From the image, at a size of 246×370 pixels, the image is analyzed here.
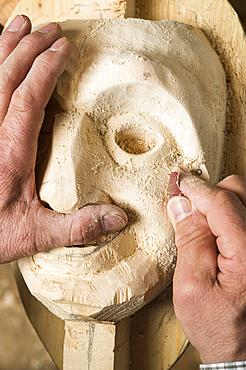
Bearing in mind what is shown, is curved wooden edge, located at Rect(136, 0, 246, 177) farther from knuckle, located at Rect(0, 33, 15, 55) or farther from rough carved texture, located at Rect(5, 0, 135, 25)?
knuckle, located at Rect(0, 33, 15, 55)

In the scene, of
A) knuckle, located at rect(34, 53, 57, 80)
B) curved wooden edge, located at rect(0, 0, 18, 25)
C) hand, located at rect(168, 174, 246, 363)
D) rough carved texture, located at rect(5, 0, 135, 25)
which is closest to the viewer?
hand, located at rect(168, 174, 246, 363)

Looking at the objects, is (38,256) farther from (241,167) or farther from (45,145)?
(241,167)

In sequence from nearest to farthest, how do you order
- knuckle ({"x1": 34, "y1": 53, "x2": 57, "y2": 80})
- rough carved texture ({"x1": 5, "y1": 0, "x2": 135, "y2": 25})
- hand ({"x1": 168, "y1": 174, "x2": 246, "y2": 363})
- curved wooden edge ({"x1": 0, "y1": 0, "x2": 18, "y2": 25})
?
hand ({"x1": 168, "y1": 174, "x2": 246, "y2": 363}) → knuckle ({"x1": 34, "y1": 53, "x2": 57, "y2": 80}) → rough carved texture ({"x1": 5, "y1": 0, "x2": 135, "y2": 25}) → curved wooden edge ({"x1": 0, "y1": 0, "x2": 18, "y2": 25})

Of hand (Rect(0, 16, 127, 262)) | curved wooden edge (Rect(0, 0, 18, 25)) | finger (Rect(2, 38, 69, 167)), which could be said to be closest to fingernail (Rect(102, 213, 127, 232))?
hand (Rect(0, 16, 127, 262))

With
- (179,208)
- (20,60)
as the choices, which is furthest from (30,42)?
(179,208)

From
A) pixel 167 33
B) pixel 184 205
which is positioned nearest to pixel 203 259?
pixel 184 205

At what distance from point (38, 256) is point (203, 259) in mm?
208

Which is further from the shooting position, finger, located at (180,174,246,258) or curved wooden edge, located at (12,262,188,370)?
curved wooden edge, located at (12,262,188,370)

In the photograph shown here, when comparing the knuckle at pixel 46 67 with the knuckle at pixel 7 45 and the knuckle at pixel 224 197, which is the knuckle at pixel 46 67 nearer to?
the knuckle at pixel 7 45

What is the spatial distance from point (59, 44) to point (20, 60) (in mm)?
48

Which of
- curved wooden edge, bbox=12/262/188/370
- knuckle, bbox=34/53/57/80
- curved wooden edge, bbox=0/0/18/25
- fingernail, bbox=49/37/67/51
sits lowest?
curved wooden edge, bbox=12/262/188/370

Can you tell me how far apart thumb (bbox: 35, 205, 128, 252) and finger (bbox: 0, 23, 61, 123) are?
13cm

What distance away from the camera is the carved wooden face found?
33.2 inches

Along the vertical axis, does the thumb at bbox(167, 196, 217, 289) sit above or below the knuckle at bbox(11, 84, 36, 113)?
below
